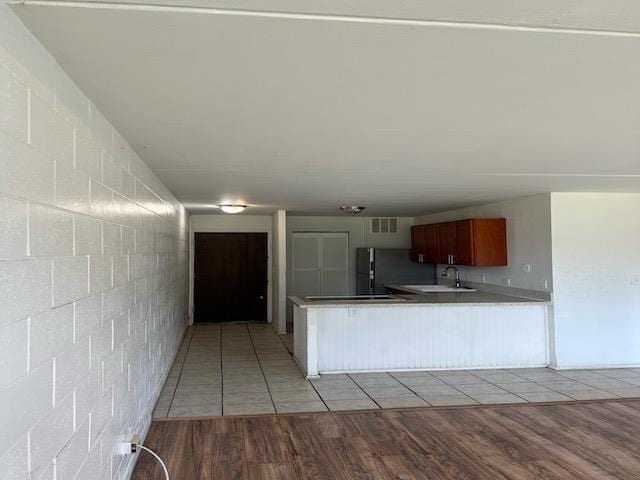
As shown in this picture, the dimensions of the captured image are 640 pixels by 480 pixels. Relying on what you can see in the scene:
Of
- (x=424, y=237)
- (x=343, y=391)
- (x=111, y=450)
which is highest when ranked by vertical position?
(x=424, y=237)

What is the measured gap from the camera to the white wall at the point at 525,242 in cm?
571

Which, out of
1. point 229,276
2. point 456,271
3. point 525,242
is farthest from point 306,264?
point 525,242

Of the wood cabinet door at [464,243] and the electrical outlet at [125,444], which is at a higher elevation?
the wood cabinet door at [464,243]

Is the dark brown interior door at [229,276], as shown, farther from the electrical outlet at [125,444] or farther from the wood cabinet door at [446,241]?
the electrical outlet at [125,444]

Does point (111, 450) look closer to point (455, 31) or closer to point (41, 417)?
point (41, 417)

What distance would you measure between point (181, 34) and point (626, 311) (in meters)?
6.00

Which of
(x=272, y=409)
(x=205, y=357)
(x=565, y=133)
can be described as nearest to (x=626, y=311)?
(x=565, y=133)

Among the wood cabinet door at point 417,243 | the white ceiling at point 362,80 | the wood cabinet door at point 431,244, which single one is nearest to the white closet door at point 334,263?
the wood cabinet door at point 417,243

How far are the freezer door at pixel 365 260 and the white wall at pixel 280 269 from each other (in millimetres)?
1549

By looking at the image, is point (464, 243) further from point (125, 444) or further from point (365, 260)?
point (125, 444)

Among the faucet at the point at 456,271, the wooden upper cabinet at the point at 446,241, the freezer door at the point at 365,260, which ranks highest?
the wooden upper cabinet at the point at 446,241

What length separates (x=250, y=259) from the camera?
9.48 metres

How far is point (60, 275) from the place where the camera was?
1748 mm

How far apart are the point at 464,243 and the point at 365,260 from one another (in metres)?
2.67
